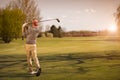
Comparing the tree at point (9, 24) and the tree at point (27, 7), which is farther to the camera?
the tree at point (27, 7)

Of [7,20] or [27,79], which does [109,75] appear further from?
[7,20]

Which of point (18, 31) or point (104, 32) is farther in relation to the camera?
point (104, 32)

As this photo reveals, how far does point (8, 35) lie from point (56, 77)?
37.9 metres

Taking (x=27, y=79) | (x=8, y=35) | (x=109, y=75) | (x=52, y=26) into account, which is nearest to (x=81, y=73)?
(x=109, y=75)

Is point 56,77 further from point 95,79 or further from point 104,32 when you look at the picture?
point 104,32

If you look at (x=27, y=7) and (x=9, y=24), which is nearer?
(x=9, y=24)

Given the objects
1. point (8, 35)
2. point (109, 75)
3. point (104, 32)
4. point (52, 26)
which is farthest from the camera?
point (104, 32)

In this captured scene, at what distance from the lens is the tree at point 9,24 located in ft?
165

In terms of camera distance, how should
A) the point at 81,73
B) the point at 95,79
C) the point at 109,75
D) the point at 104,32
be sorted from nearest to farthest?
1. the point at 95,79
2. the point at 109,75
3. the point at 81,73
4. the point at 104,32

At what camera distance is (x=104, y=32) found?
112m

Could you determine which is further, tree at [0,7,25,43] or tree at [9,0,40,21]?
tree at [9,0,40,21]

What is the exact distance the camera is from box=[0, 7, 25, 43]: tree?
5016 cm

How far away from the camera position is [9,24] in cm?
5097

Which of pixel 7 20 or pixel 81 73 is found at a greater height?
pixel 7 20
